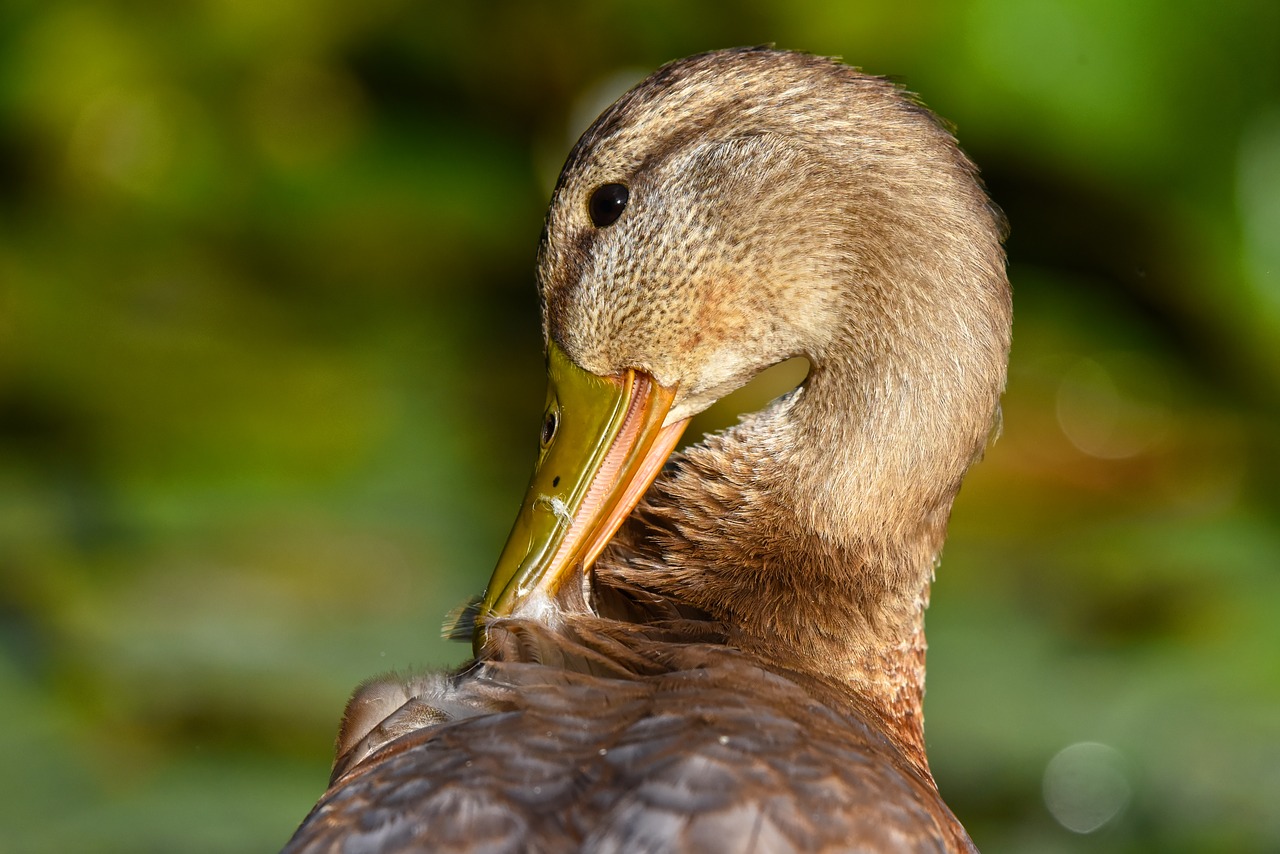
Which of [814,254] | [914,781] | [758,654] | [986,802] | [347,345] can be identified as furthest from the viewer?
[347,345]

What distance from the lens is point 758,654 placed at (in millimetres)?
2018

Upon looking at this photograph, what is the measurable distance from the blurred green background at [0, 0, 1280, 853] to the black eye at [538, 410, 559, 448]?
122 centimetres

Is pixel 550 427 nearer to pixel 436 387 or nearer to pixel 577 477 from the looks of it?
pixel 577 477

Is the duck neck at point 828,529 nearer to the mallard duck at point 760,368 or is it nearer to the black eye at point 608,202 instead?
the mallard duck at point 760,368

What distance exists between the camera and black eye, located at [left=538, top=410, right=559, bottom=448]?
87.8 inches

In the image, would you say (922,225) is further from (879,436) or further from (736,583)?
(736,583)

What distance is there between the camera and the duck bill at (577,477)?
6.96 feet

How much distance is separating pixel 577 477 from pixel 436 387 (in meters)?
2.51

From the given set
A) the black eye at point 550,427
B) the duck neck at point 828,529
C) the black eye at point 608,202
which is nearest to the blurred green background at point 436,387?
the duck neck at point 828,529

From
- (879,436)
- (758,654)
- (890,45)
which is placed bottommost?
(758,654)

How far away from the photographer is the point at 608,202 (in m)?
2.16

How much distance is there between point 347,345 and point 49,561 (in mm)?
1410

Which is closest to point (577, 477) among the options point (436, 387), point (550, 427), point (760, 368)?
point (550, 427)

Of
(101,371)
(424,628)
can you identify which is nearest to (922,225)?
(424,628)
